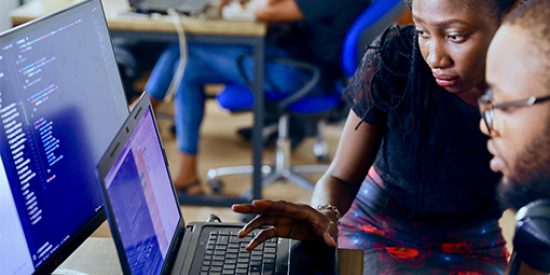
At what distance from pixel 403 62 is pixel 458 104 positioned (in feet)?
0.44

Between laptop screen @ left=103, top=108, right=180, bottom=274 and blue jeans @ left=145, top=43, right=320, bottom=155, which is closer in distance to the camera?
laptop screen @ left=103, top=108, right=180, bottom=274

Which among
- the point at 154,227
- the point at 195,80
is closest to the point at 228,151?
the point at 195,80

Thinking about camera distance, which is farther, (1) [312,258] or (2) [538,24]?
(1) [312,258]

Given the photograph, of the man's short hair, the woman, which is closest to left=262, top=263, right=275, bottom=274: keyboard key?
the woman

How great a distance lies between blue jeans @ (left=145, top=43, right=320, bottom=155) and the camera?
294cm

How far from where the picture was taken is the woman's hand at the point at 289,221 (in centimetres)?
133

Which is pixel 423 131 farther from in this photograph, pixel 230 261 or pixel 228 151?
pixel 228 151

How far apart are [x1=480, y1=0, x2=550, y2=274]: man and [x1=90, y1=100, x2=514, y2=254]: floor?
6.54 ft

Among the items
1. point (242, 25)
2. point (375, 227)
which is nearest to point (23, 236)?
point (375, 227)

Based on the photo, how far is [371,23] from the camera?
2.71 meters

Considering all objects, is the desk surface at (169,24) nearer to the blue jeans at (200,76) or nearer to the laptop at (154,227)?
the blue jeans at (200,76)

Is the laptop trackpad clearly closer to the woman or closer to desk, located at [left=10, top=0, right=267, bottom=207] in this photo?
the woman

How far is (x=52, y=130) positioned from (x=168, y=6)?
1.80 m

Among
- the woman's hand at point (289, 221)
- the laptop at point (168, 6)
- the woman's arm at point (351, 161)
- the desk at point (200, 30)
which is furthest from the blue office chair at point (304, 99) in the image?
the woman's hand at point (289, 221)
